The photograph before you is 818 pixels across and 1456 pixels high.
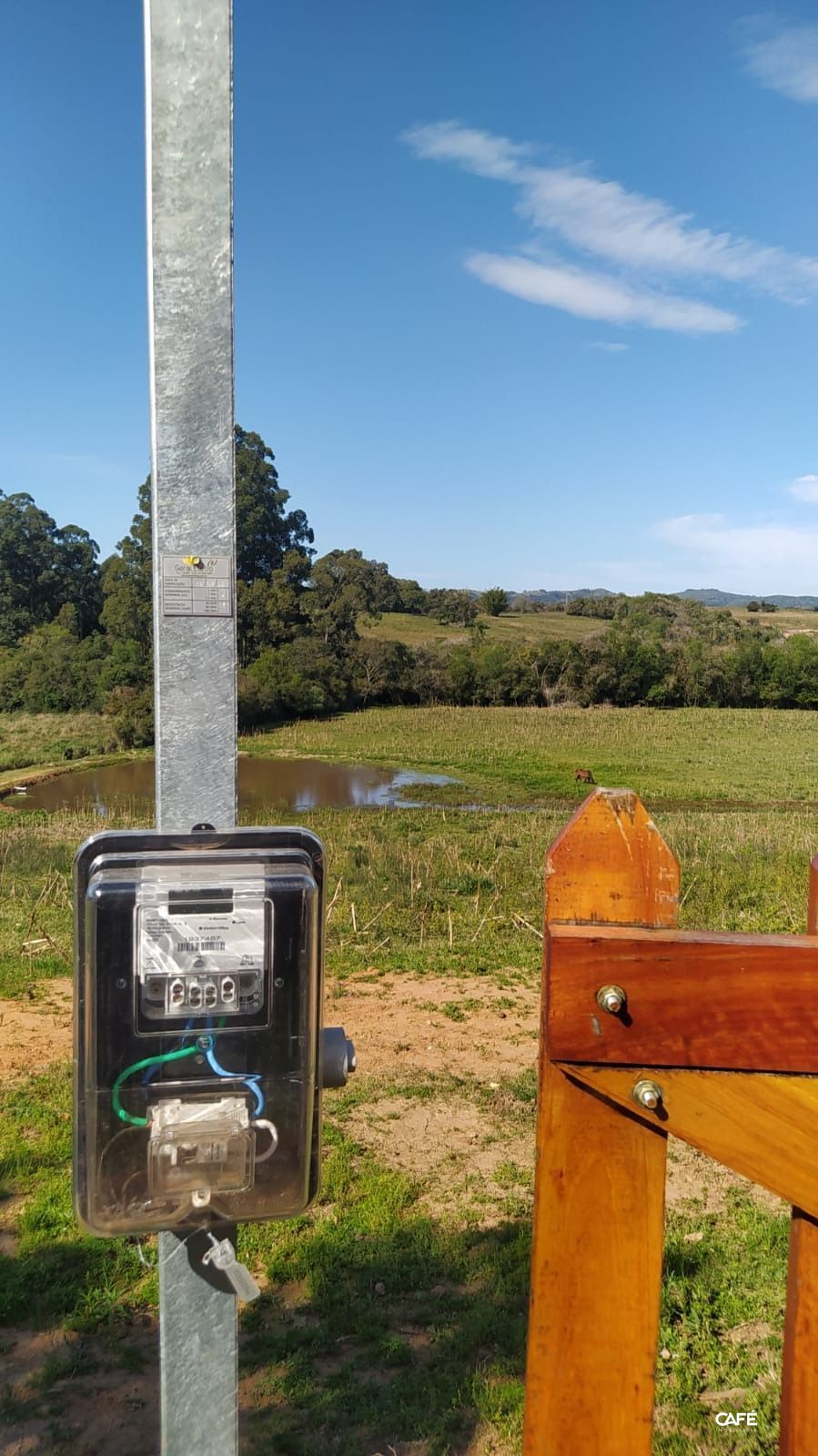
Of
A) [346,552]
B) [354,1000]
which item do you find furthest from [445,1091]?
[346,552]

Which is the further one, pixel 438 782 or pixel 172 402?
pixel 438 782

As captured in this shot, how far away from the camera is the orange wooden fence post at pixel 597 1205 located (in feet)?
3.89

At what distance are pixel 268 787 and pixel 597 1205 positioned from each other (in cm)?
3263

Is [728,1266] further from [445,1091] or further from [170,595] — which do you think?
[170,595]

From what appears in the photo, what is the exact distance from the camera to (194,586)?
1.45m

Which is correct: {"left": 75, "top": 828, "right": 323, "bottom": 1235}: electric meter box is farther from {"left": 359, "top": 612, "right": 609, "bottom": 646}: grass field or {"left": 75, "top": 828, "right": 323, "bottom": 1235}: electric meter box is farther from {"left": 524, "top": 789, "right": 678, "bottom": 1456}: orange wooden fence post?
{"left": 359, "top": 612, "right": 609, "bottom": 646}: grass field

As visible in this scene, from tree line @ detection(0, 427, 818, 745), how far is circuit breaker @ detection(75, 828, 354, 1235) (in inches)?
1953

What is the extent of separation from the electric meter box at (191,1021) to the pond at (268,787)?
23516mm

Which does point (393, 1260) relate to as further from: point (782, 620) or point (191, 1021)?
point (782, 620)

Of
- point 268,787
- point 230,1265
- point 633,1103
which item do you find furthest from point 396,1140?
point 268,787

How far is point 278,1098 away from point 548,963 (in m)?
0.44

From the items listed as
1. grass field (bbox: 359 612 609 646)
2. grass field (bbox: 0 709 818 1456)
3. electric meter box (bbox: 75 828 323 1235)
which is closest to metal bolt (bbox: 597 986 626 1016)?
electric meter box (bbox: 75 828 323 1235)

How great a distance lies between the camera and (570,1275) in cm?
121

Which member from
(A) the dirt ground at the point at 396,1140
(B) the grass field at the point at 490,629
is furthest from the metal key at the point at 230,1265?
(B) the grass field at the point at 490,629
